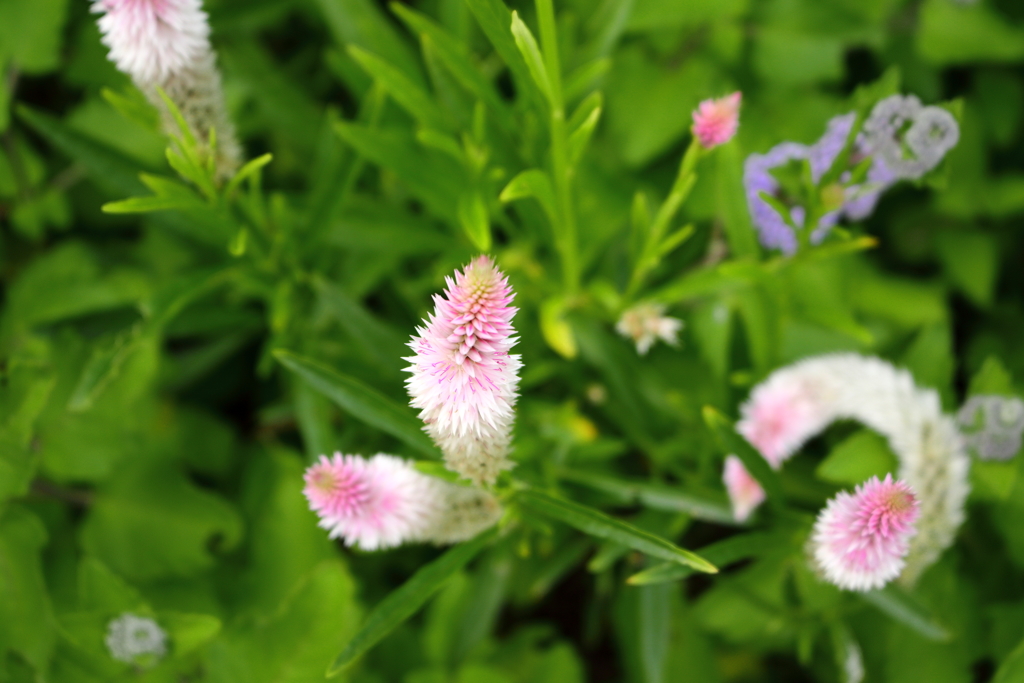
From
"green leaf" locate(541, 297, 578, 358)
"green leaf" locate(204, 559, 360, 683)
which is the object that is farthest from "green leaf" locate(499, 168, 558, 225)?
"green leaf" locate(204, 559, 360, 683)

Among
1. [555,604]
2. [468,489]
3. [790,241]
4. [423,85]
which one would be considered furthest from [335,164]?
[555,604]

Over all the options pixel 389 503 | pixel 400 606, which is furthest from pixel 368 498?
pixel 400 606

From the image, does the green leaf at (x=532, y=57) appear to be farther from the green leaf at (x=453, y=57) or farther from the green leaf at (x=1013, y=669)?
the green leaf at (x=1013, y=669)

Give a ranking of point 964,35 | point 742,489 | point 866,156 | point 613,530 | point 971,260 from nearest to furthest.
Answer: point 613,530 < point 866,156 < point 742,489 < point 964,35 < point 971,260

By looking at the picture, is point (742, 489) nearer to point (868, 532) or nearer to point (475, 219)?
point (868, 532)

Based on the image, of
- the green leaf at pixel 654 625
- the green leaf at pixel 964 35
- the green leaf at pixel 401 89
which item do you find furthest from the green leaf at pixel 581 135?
the green leaf at pixel 964 35

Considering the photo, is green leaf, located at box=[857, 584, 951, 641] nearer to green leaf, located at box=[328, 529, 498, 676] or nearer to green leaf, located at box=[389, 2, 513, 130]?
green leaf, located at box=[328, 529, 498, 676]
